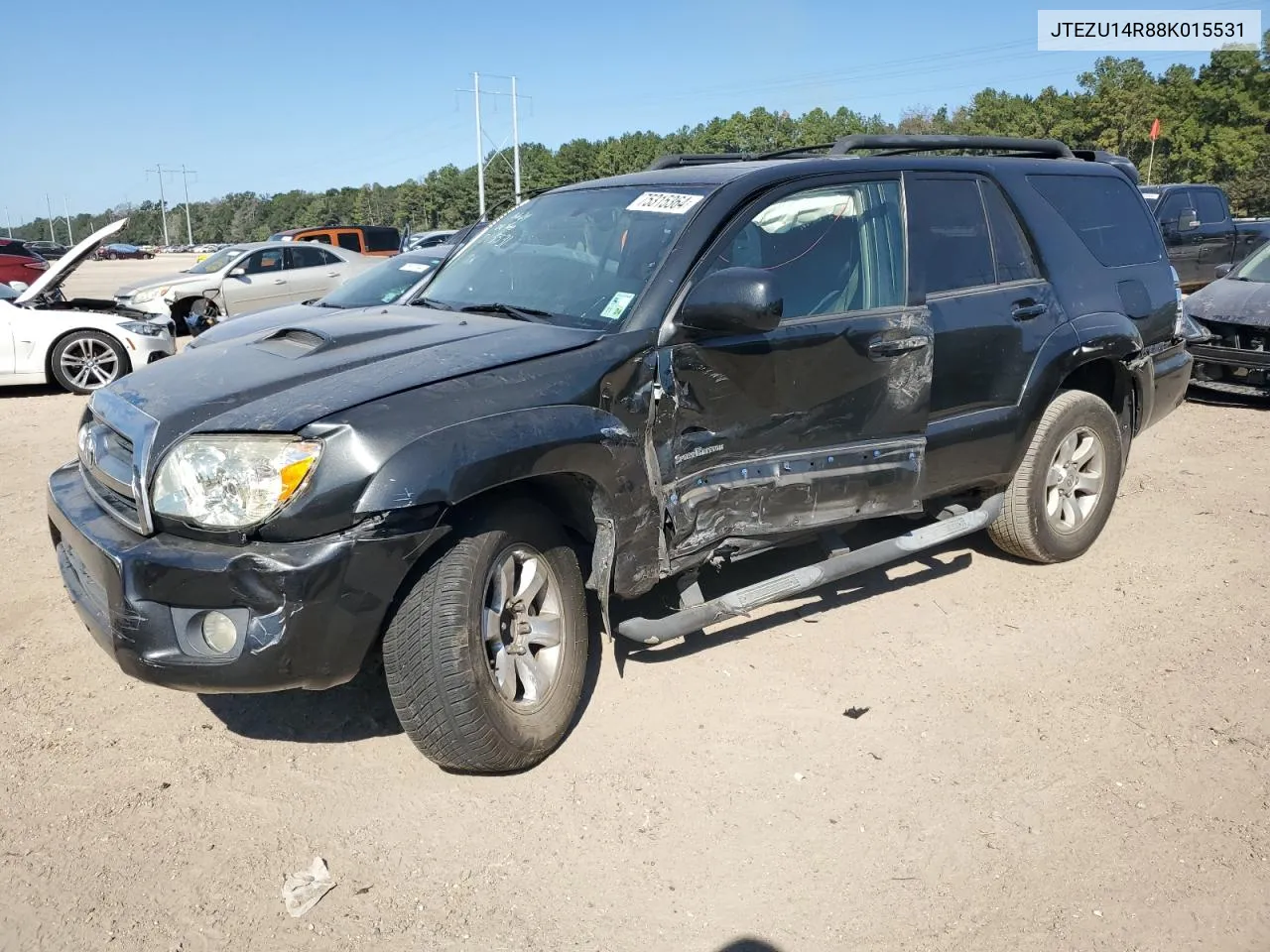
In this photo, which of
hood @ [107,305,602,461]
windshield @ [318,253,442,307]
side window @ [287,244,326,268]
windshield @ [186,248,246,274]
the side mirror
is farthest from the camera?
side window @ [287,244,326,268]

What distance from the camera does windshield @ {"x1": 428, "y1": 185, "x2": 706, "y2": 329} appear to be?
3443 mm

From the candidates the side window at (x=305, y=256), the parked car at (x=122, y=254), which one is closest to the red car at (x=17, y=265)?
the side window at (x=305, y=256)

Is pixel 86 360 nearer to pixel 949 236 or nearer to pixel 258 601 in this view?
pixel 258 601

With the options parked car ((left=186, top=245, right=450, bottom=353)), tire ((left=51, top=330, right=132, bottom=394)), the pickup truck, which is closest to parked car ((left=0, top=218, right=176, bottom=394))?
tire ((left=51, top=330, right=132, bottom=394))

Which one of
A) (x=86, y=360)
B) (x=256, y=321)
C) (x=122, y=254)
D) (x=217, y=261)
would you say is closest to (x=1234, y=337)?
(x=256, y=321)

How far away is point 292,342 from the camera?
3.41 m

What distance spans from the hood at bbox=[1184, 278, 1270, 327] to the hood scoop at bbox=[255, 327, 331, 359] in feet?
27.3

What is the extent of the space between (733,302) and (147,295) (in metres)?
14.5

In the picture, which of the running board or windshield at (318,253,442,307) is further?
windshield at (318,253,442,307)

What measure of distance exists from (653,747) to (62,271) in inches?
339

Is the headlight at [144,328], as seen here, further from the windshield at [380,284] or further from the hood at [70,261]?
the windshield at [380,284]

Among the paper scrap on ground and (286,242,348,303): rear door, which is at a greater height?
(286,242,348,303): rear door

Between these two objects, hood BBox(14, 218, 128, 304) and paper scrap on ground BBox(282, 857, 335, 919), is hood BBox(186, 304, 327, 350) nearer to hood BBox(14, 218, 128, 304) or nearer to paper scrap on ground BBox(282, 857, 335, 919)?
hood BBox(14, 218, 128, 304)

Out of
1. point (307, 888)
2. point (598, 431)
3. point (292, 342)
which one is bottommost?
point (307, 888)
